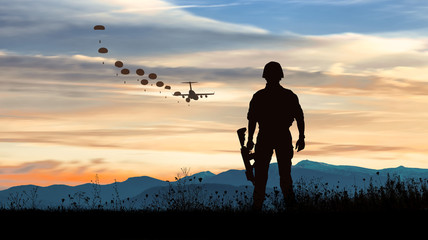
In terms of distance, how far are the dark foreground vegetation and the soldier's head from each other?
251 cm

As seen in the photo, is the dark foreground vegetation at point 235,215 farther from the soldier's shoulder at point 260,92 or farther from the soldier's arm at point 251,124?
the soldier's shoulder at point 260,92

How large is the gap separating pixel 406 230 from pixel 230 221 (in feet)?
9.38

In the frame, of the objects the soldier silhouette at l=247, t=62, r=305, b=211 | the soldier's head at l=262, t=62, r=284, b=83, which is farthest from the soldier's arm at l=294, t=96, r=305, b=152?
the soldier's head at l=262, t=62, r=284, b=83

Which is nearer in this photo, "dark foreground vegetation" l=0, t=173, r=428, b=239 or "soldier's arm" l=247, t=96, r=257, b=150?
"dark foreground vegetation" l=0, t=173, r=428, b=239

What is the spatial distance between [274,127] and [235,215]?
107 inches

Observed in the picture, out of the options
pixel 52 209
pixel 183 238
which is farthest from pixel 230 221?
pixel 52 209

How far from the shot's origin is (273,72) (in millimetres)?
13906

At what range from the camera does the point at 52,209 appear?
571 inches

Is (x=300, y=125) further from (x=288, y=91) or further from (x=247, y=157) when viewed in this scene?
(x=247, y=157)

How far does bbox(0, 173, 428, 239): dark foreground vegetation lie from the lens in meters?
10.2

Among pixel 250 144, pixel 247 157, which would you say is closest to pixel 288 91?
pixel 250 144

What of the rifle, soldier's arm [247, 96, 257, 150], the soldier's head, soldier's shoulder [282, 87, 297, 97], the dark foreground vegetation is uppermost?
the soldier's head

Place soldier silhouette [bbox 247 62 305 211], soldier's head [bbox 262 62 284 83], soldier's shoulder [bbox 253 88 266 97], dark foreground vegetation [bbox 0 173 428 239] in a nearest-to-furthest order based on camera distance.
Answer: dark foreground vegetation [bbox 0 173 428 239] < soldier silhouette [bbox 247 62 305 211] < soldier's head [bbox 262 62 284 83] < soldier's shoulder [bbox 253 88 266 97]

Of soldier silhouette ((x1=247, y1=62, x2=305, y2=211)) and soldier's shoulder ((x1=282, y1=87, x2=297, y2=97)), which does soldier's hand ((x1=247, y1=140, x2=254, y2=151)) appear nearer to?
soldier silhouette ((x1=247, y1=62, x2=305, y2=211))
